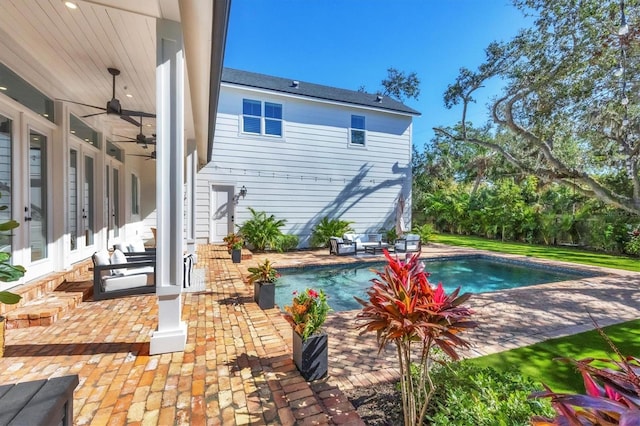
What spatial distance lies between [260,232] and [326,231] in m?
2.97

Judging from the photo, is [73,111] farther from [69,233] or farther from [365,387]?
[365,387]

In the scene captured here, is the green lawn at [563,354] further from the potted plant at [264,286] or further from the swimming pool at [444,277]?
the swimming pool at [444,277]

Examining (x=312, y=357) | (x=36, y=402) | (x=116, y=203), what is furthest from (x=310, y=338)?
(x=116, y=203)

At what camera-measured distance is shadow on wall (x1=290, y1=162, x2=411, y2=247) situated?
13250mm

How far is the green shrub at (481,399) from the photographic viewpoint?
195 cm

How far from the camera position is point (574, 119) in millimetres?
9031

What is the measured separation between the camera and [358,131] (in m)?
14.1

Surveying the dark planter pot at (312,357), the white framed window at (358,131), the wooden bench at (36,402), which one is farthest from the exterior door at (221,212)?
the wooden bench at (36,402)

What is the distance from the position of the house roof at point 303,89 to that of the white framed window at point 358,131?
682 millimetres

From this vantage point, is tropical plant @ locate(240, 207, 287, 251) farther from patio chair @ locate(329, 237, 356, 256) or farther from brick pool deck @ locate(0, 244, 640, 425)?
brick pool deck @ locate(0, 244, 640, 425)

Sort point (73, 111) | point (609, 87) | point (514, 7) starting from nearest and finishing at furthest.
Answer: point (73, 111) → point (609, 87) → point (514, 7)

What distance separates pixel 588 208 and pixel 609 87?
8065mm

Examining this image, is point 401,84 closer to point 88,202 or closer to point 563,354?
point 88,202

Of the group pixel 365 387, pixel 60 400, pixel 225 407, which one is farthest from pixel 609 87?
pixel 60 400
